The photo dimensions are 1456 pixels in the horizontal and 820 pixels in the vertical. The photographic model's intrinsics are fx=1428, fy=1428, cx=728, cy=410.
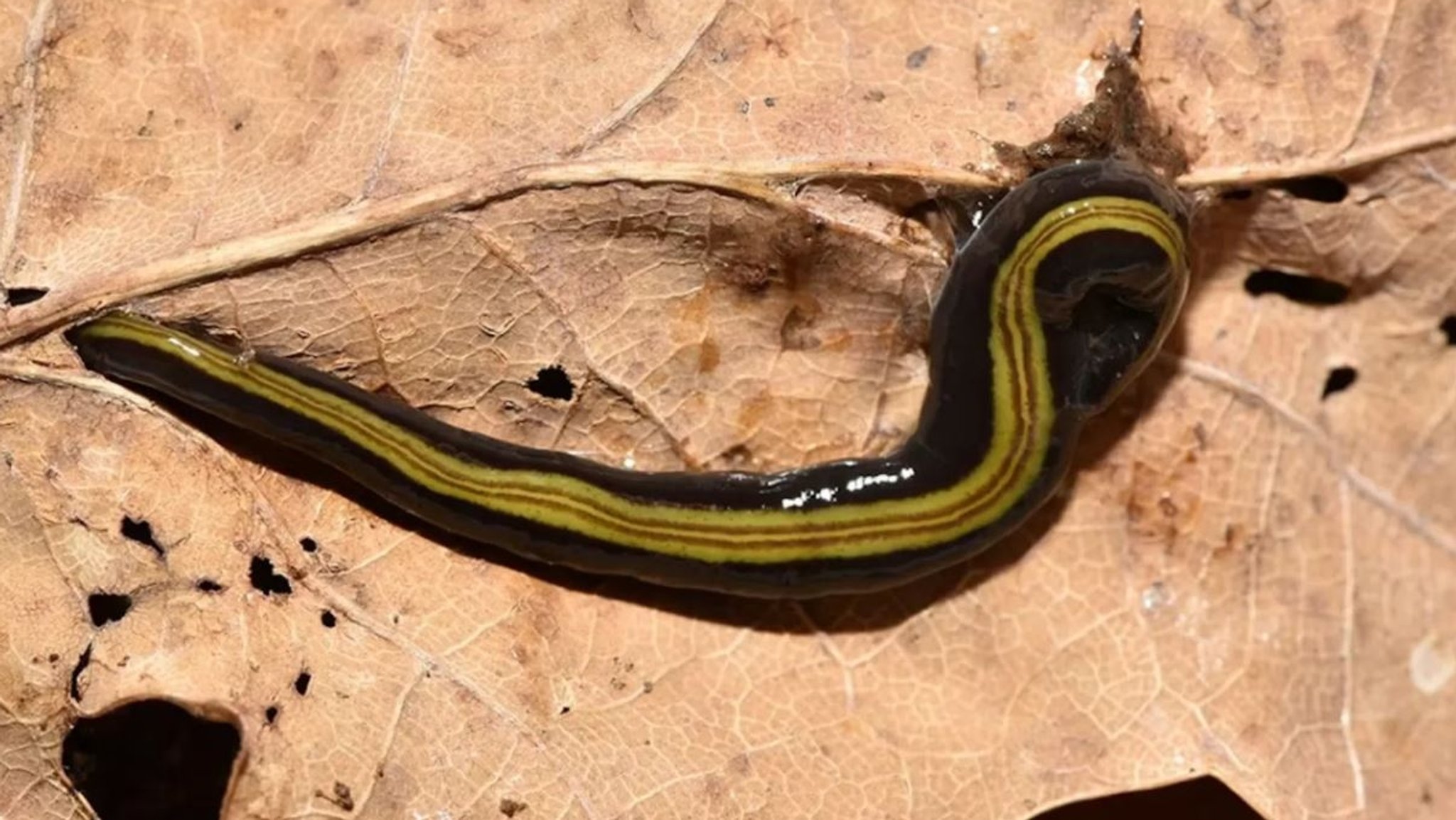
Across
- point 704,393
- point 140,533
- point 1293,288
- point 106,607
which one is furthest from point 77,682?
point 1293,288

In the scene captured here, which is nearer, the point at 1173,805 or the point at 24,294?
the point at 24,294

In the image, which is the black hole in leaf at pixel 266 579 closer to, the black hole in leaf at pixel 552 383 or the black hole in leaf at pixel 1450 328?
the black hole in leaf at pixel 552 383

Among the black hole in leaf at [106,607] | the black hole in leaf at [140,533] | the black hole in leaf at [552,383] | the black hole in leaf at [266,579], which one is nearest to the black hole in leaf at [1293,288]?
the black hole in leaf at [552,383]

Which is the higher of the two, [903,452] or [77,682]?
[77,682]

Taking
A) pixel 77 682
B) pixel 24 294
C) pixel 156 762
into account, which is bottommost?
pixel 156 762

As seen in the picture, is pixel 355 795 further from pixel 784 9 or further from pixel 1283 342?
pixel 1283 342

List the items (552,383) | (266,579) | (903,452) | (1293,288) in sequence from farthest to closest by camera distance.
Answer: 1. (1293,288)
2. (903,452)
3. (552,383)
4. (266,579)

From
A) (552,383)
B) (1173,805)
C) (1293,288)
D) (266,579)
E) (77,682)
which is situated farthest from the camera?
(1173,805)

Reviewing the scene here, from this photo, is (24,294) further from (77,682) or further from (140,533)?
Result: (77,682)
